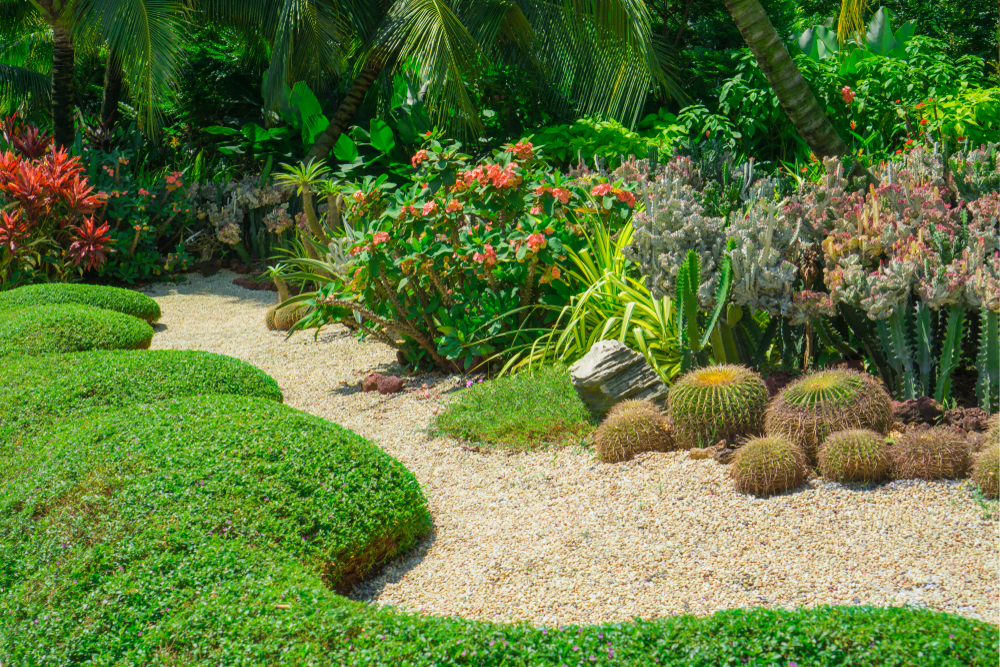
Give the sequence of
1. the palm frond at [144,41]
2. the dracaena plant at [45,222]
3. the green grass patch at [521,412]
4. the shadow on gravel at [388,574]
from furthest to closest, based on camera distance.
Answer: the palm frond at [144,41] → the dracaena plant at [45,222] → the green grass patch at [521,412] → the shadow on gravel at [388,574]

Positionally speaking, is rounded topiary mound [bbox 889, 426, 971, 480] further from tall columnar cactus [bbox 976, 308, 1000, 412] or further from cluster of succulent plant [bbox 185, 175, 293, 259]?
cluster of succulent plant [bbox 185, 175, 293, 259]

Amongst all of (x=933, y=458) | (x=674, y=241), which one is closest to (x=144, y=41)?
(x=674, y=241)

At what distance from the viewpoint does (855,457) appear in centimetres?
333

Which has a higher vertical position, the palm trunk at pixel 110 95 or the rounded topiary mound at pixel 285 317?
the palm trunk at pixel 110 95

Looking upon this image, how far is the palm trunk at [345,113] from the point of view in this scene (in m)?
11.0

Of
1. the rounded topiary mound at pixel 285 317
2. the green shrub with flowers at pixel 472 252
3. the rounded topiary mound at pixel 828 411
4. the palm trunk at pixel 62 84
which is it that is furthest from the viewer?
the palm trunk at pixel 62 84

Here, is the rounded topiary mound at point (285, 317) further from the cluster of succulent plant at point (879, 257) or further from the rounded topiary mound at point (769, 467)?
the rounded topiary mound at point (769, 467)

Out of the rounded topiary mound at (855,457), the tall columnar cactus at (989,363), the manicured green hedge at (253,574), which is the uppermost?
the tall columnar cactus at (989,363)

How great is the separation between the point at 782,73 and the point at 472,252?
87.8 inches

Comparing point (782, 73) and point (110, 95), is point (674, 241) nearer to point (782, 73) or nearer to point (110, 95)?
point (782, 73)

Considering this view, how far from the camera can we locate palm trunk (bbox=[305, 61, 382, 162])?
1101cm

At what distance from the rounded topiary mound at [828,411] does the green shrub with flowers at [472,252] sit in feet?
6.57

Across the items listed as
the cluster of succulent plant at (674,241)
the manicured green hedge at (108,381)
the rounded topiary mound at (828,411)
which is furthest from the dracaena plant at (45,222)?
the rounded topiary mound at (828,411)

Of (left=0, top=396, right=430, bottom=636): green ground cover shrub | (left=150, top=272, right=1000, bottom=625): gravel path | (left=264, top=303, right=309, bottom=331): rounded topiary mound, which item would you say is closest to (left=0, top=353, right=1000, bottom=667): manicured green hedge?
(left=0, top=396, right=430, bottom=636): green ground cover shrub
